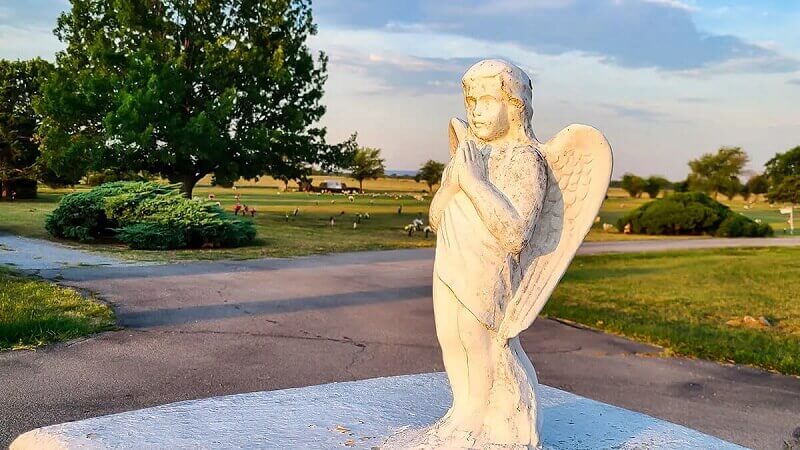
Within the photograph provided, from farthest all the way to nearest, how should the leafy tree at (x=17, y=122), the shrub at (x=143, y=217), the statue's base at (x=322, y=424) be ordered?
the leafy tree at (x=17, y=122)
the shrub at (x=143, y=217)
the statue's base at (x=322, y=424)

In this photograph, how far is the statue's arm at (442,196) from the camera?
147 inches

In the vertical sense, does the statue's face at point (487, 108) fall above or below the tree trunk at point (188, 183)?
above

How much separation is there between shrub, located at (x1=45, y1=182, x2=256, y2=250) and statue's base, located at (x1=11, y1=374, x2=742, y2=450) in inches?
567

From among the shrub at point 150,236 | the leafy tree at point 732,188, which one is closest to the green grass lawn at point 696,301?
the shrub at point 150,236

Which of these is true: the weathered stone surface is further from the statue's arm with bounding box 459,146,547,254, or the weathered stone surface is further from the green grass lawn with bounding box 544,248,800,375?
the green grass lawn with bounding box 544,248,800,375

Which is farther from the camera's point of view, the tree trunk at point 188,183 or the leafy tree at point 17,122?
the leafy tree at point 17,122

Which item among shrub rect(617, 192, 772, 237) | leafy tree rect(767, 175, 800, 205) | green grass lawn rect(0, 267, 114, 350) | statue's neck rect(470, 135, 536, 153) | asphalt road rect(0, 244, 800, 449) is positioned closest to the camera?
statue's neck rect(470, 135, 536, 153)

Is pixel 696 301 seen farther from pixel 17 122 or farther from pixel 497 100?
pixel 17 122

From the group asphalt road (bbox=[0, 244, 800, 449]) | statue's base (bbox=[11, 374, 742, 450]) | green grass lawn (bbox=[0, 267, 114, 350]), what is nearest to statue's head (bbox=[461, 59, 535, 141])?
statue's base (bbox=[11, 374, 742, 450])

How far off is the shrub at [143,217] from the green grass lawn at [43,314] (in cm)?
670

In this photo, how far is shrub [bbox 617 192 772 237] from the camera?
30141 mm

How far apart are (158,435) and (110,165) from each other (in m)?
22.5

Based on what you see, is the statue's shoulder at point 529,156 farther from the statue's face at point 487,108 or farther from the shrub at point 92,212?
the shrub at point 92,212

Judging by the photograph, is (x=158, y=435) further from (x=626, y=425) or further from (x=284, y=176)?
(x=284, y=176)
